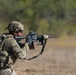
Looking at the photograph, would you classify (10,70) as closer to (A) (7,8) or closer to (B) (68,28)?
(A) (7,8)

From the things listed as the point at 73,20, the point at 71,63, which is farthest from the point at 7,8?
the point at 71,63

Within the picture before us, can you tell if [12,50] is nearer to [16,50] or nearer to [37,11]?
[16,50]

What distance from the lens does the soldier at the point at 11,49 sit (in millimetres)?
8641

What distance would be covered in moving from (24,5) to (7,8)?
2.83m

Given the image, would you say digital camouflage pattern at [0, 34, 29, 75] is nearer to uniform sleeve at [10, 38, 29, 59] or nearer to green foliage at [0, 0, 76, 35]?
uniform sleeve at [10, 38, 29, 59]

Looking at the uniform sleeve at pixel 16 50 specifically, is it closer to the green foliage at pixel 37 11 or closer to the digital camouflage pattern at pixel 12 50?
the digital camouflage pattern at pixel 12 50

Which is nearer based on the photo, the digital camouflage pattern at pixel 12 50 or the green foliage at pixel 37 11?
the digital camouflage pattern at pixel 12 50

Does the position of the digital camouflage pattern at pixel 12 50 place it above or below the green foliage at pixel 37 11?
above

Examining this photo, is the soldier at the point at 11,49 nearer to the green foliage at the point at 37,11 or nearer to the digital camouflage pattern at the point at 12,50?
the digital camouflage pattern at the point at 12,50

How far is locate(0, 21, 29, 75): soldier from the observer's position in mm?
8641

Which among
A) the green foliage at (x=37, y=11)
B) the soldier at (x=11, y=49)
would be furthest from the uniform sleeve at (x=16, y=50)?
the green foliage at (x=37, y=11)

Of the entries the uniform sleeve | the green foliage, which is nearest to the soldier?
the uniform sleeve

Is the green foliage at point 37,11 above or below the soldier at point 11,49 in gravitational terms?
below

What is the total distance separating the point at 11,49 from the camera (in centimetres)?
870
